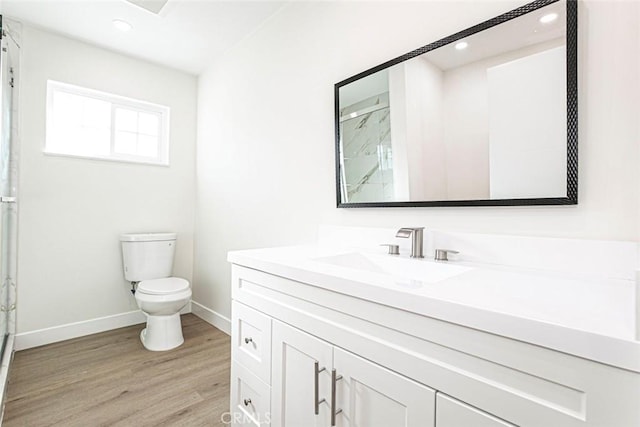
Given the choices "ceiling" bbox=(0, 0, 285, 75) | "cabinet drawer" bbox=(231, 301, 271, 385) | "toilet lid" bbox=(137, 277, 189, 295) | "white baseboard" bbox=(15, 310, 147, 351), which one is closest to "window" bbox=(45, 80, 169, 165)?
"ceiling" bbox=(0, 0, 285, 75)

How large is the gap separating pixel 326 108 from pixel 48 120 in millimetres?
2162

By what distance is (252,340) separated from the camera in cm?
125

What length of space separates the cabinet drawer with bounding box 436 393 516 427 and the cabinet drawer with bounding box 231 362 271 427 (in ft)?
2.23

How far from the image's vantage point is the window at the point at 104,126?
7.91 feet

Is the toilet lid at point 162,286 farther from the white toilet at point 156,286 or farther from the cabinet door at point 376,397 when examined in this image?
the cabinet door at point 376,397

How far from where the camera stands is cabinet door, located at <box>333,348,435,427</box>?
71 centimetres

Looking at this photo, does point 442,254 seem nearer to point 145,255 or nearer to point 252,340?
point 252,340

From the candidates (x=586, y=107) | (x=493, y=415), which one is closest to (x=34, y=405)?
(x=493, y=415)

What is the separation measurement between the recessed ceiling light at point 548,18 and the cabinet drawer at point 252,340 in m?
1.37

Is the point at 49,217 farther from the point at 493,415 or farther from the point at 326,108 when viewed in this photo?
the point at 493,415

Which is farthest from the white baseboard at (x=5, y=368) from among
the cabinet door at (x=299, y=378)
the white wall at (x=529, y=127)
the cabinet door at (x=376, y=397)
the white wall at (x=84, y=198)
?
the white wall at (x=529, y=127)

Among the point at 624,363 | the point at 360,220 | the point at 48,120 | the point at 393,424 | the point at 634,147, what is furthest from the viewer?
the point at 48,120

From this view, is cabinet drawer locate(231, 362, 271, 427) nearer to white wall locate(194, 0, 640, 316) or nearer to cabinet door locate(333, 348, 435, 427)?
cabinet door locate(333, 348, 435, 427)

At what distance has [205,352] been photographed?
2201mm
